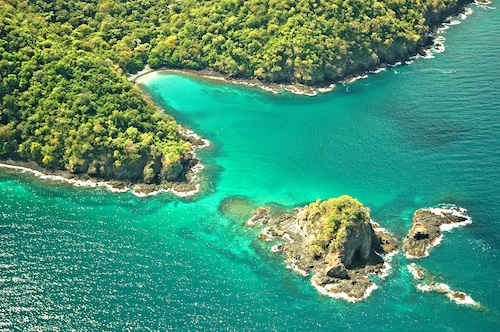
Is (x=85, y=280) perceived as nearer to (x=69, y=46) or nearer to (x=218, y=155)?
(x=218, y=155)

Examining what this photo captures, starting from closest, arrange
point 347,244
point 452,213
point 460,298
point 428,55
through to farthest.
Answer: point 460,298
point 347,244
point 452,213
point 428,55

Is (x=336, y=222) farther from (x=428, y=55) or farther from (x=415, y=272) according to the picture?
(x=428, y=55)

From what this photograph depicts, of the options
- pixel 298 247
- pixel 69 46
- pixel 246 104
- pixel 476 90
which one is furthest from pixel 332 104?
pixel 69 46

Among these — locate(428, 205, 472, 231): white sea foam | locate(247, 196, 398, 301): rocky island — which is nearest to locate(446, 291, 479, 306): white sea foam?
locate(247, 196, 398, 301): rocky island

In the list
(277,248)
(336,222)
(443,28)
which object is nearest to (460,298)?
(336,222)

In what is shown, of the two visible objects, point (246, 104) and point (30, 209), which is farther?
point (246, 104)

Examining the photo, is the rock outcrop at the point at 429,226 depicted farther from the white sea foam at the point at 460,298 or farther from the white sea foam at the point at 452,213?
the white sea foam at the point at 460,298
